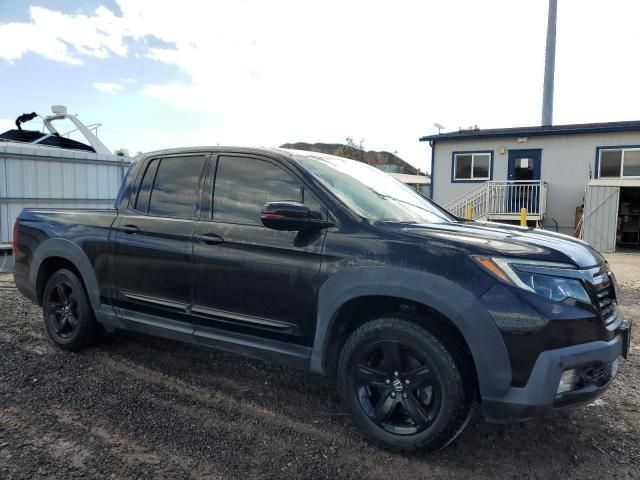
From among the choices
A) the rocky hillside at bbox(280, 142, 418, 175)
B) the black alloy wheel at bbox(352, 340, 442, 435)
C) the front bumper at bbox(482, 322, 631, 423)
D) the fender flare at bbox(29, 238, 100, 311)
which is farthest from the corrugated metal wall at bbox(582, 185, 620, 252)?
the rocky hillside at bbox(280, 142, 418, 175)

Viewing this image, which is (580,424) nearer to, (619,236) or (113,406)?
(113,406)

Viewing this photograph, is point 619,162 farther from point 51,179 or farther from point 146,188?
point 146,188

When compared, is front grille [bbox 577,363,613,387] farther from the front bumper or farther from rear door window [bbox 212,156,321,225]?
rear door window [bbox 212,156,321,225]

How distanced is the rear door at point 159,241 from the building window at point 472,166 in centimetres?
1670

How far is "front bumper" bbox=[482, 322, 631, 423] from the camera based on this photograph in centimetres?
241

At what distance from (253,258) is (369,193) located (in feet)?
3.08

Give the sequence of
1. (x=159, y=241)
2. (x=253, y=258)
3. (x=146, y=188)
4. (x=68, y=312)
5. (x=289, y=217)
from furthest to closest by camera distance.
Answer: (x=68, y=312) → (x=146, y=188) → (x=159, y=241) → (x=253, y=258) → (x=289, y=217)

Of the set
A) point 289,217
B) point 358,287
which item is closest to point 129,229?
point 289,217

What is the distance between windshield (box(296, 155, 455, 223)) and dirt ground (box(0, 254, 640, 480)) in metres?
1.41

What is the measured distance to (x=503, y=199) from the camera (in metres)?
17.7

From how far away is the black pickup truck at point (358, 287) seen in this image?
2490mm

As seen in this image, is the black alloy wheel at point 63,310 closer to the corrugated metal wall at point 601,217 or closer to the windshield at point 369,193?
the windshield at point 369,193

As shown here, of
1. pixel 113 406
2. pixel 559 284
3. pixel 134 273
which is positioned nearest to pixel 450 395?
pixel 559 284

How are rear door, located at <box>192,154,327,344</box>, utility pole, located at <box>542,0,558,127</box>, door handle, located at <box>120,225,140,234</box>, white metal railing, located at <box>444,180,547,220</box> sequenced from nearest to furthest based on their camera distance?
rear door, located at <box>192,154,327,344</box> → door handle, located at <box>120,225,140,234</box> → white metal railing, located at <box>444,180,547,220</box> → utility pole, located at <box>542,0,558,127</box>
